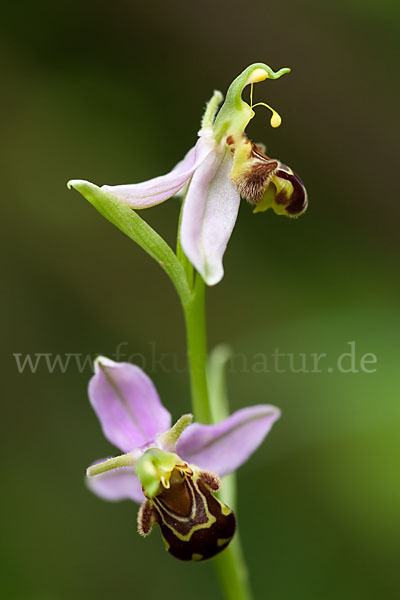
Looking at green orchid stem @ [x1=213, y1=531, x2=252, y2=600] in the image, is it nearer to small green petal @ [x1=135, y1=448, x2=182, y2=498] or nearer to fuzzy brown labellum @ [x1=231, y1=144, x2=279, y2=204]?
small green petal @ [x1=135, y1=448, x2=182, y2=498]

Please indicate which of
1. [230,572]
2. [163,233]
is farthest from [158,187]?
[163,233]

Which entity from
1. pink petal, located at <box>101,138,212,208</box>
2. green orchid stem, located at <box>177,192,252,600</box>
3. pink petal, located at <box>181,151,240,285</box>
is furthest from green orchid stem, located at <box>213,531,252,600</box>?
pink petal, located at <box>101,138,212,208</box>

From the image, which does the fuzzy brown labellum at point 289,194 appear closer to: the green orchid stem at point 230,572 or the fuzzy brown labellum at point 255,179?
the fuzzy brown labellum at point 255,179

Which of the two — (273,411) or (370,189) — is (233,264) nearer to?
(370,189)

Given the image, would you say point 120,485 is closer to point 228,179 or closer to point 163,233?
point 228,179

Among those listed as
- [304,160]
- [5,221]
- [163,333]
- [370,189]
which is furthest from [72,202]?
[370,189]
